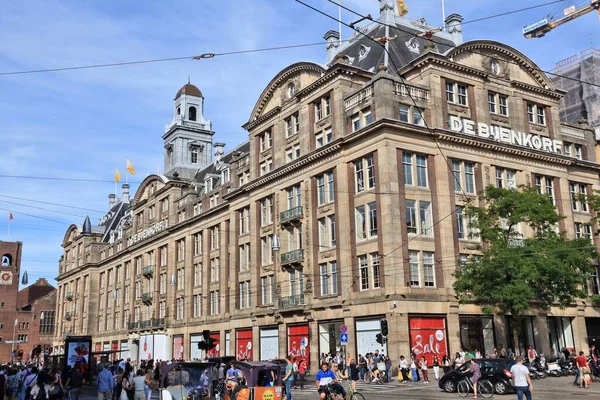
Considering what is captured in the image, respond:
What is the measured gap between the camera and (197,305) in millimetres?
64750

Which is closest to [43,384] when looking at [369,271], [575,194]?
[369,271]

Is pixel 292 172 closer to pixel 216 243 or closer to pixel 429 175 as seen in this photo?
pixel 429 175

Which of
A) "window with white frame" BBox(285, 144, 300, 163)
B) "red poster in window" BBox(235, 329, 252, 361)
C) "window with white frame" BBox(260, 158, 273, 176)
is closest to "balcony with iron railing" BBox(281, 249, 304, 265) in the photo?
"window with white frame" BBox(285, 144, 300, 163)

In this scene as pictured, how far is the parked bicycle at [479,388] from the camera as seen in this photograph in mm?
26611

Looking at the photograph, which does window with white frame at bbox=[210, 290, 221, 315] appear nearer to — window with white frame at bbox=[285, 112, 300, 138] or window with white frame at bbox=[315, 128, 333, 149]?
window with white frame at bbox=[285, 112, 300, 138]

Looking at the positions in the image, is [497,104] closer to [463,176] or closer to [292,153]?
[463,176]

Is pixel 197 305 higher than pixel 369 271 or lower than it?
lower

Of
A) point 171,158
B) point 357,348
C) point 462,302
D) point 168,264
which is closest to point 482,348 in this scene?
point 462,302

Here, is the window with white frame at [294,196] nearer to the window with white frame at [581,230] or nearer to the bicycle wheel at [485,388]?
the window with white frame at [581,230]

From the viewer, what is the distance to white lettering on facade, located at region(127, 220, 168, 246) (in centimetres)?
7444

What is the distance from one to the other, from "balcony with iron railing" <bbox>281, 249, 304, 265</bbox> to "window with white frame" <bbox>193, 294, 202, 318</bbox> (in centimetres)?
1849

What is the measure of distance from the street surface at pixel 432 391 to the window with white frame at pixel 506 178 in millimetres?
15250

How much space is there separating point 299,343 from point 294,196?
36.8 feet

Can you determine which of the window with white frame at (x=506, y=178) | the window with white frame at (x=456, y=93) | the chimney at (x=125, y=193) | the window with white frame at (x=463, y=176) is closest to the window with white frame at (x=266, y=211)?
the window with white frame at (x=463, y=176)
